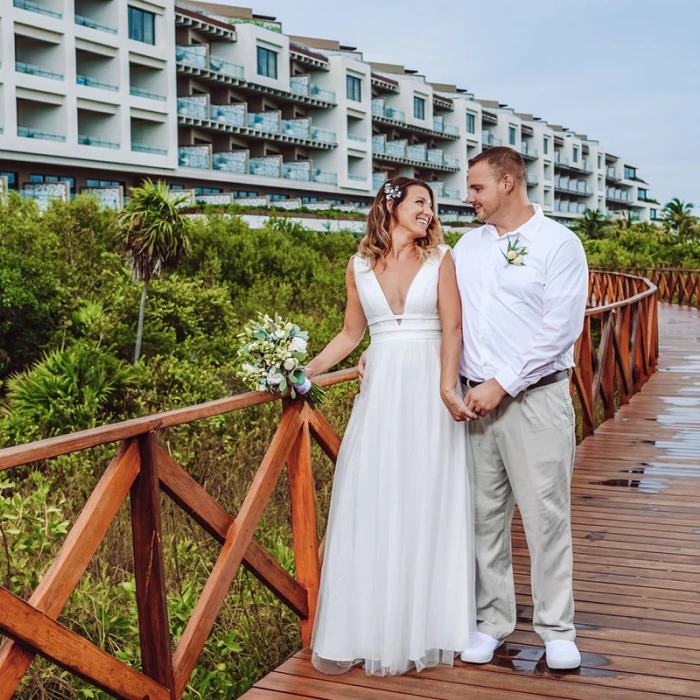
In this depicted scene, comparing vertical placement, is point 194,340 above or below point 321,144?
below

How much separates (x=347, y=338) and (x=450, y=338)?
55 cm

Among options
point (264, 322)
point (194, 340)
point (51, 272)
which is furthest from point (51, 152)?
point (264, 322)

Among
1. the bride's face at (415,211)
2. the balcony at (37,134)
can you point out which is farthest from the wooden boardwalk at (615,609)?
the balcony at (37,134)

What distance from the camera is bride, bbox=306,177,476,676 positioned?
329 centimetres

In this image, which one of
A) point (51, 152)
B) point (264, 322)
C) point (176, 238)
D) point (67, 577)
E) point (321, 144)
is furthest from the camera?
point (321, 144)

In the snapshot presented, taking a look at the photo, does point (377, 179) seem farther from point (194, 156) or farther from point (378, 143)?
point (194, 156)

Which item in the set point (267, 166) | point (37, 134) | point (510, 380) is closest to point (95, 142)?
point (37, 134)

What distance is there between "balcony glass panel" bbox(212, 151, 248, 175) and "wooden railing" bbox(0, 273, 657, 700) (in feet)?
124

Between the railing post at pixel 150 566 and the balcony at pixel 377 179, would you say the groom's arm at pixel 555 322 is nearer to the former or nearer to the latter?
the railing post at pixel 150 566

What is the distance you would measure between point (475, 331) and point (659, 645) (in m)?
1.42

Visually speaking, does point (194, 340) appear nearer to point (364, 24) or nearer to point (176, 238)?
point (176, 238)

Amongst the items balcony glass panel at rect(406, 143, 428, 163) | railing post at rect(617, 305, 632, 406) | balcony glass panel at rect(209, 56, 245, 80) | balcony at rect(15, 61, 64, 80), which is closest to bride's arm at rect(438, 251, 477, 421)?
railing post at rect(617, 305, 632, 406)

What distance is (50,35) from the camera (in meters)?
31.9

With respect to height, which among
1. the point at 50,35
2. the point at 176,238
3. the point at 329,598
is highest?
the point at 50,35
